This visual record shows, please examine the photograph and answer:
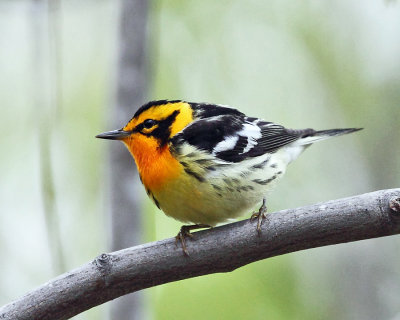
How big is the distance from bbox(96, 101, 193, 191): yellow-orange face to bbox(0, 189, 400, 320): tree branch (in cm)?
87

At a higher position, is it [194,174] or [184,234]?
[194,174]

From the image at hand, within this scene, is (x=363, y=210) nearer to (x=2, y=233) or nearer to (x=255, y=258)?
(x=255, y=258)

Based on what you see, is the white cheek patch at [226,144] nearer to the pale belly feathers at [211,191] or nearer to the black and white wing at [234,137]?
the black and white wing at [234,137]

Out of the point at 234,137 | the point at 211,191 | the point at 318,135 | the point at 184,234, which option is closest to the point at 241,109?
the point at 318,135

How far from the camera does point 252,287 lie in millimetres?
5453

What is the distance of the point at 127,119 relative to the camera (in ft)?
15.3

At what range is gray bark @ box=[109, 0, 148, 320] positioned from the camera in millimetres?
4301

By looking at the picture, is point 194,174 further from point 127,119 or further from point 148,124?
point 127,119

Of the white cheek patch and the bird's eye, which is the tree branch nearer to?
the white cheek patch

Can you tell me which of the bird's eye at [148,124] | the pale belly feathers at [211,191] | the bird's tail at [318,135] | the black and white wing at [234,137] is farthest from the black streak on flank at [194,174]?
the bird's tail at [318,135]

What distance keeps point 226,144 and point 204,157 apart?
0.91 ft

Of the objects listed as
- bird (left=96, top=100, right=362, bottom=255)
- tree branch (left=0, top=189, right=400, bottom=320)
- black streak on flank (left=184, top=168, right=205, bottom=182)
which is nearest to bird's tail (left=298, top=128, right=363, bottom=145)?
bird (left=96, top=100, right=362, bottom=255)

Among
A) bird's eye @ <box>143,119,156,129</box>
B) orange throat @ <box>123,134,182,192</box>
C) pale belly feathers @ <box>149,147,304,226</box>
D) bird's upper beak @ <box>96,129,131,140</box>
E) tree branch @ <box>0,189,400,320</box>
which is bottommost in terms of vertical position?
tree branch @ <box>0,189,400,320</box>

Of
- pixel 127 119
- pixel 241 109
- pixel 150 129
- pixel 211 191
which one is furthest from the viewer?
pixel 241 109
